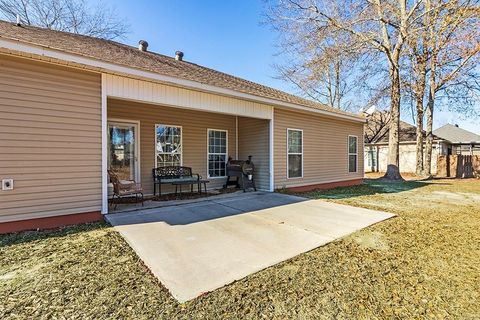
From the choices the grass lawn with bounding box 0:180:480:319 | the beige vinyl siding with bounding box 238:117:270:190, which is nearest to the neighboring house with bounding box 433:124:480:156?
the beige vinyl siding with bounding box 238:117:270:190

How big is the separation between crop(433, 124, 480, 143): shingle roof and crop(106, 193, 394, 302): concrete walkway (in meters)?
26.8

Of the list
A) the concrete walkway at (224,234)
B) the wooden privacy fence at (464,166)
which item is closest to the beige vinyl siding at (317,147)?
the concrete walkway at (224,234)

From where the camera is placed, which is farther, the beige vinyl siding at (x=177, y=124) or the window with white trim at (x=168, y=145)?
the window with white trim at (x=168, y=145)

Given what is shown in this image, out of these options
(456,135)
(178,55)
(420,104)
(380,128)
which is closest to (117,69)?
(178,55)

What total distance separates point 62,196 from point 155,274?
2.82m

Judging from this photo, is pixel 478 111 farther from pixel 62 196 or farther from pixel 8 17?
pixel 8 17

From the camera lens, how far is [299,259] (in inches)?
123

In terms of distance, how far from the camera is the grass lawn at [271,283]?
2.12 meters

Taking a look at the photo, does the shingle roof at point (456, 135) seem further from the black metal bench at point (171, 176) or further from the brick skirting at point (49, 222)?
the brick skirting at point (49, 222)

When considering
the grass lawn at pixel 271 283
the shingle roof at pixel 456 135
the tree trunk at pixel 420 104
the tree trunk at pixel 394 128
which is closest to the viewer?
the grass lawn at pixel 271 283

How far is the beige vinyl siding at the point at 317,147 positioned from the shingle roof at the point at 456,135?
2059cm

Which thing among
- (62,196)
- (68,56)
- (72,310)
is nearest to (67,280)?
(72,310)

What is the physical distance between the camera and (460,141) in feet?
79.6

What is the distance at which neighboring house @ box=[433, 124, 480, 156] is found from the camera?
22941 millimetres
